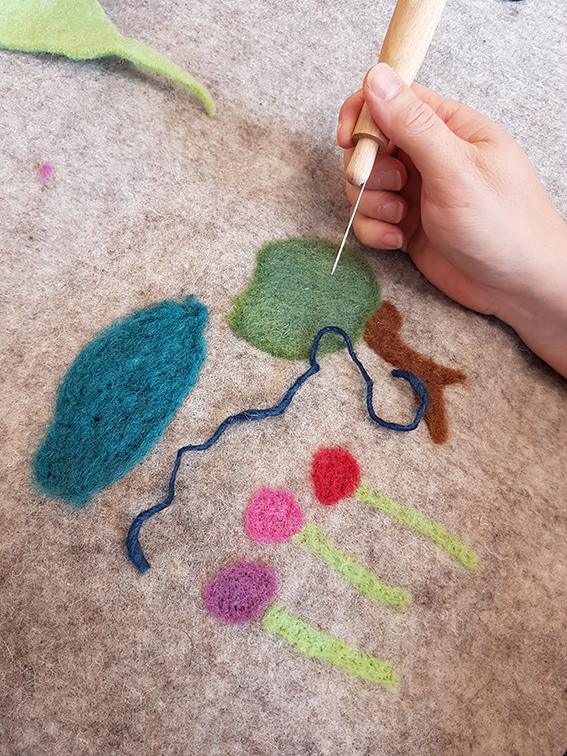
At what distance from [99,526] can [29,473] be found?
0.26ft

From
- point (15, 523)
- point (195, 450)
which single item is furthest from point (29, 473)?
point (195, 450)

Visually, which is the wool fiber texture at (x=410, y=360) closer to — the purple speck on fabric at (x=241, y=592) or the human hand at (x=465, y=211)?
the human hand at (x=465, y=211)

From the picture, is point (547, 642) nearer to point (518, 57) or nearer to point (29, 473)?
point (29, 473)

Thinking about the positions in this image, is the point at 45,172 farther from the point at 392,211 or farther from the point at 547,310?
the point at 547,310

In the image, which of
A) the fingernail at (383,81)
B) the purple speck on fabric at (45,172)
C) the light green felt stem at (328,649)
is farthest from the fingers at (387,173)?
the light green felt stem at (328,649)

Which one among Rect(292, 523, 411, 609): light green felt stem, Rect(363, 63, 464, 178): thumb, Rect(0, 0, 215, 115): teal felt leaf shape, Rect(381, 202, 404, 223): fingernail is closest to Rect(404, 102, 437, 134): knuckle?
Rect(363, 63, 464, 178): thumb

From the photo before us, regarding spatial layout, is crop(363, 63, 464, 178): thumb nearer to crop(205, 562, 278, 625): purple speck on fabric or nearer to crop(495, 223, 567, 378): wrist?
crop(495, 223, 567, 378): wrist

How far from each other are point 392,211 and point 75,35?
0.42 m

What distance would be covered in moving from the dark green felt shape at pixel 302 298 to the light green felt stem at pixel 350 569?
169mm

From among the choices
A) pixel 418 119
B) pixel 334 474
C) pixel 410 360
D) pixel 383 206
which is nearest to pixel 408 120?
pixel 418 119

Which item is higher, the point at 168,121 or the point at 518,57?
the point at 518,57

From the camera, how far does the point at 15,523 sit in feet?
1.60

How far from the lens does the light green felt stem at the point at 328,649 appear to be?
1.53 ft

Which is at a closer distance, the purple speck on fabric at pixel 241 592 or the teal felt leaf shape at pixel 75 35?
the purple speck on fabric at pixel 241 592
